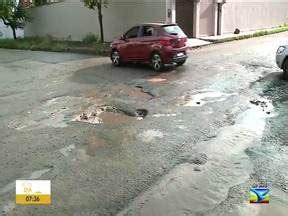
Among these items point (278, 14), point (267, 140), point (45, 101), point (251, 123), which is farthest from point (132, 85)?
point (278, 14)

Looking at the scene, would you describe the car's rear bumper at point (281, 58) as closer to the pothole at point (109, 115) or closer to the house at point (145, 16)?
the pothole at point (109, 115)

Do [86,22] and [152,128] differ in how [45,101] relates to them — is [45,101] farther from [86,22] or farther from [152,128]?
[86,22]

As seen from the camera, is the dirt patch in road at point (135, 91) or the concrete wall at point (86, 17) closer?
the dirt patch in road at point (135, 91)

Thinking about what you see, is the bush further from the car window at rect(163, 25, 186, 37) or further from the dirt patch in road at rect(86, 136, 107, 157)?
the dirt patch in road at rect(86, 136, 107, 157)

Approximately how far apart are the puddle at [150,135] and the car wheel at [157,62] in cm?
721

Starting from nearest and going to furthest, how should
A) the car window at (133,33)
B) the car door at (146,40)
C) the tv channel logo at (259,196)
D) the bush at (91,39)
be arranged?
the tv channel logo at (259,196) < the car door at (146,40) < the car window at (133,33) < the bush at (91,39)

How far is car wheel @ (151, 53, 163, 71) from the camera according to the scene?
1546 centimetres

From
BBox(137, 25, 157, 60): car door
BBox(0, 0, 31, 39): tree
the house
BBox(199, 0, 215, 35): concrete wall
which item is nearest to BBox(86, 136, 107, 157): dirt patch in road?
BBox(137, 25, 157, 60): car door

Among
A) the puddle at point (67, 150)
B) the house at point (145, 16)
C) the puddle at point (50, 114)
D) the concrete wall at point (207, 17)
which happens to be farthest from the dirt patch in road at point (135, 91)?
the concrete wall at point (207, 17)

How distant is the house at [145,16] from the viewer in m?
24.5

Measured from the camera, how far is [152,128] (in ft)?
28.8

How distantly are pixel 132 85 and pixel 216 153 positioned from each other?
20.4ft

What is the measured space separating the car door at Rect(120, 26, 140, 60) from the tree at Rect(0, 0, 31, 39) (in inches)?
Answer: 624

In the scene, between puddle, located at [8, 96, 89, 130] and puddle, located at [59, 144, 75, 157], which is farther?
puddle, located at [8, 96, 89, 130]
